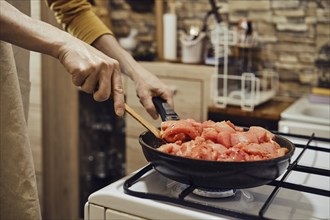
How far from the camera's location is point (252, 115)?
6.95 feet

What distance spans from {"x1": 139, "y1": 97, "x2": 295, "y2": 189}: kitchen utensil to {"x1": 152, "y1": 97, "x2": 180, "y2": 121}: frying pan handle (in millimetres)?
253

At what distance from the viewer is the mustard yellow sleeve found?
141 cm

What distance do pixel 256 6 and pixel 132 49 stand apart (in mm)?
764

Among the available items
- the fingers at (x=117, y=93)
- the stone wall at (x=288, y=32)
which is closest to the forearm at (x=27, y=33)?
the fingers at (x=117, y=93)

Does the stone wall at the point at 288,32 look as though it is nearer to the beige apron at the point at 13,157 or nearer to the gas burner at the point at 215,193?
the beige apron at the point at 13,157

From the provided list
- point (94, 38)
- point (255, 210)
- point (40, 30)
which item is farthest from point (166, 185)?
point (94, 38)

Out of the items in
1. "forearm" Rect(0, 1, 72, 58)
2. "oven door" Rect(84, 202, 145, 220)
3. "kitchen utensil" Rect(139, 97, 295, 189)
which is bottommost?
"oven door" Rect(84, 202, 145, 220)

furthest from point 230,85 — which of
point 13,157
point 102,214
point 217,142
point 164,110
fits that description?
point 102,214

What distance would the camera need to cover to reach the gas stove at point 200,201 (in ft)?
2.56

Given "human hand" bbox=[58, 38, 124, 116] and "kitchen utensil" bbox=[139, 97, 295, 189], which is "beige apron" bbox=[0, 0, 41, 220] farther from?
"kitchen utensil" bbox=[139, 97, 295, 189]

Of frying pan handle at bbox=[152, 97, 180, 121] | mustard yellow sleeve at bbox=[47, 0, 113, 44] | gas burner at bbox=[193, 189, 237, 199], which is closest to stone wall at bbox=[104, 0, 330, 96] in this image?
mustard yellow sleeve at bbox=[47, 0, 113, 44]

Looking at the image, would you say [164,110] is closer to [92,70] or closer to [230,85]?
[92,70]

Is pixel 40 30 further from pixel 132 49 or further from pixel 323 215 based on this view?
pixel 132 49

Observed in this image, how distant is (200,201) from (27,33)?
1.56 ft
